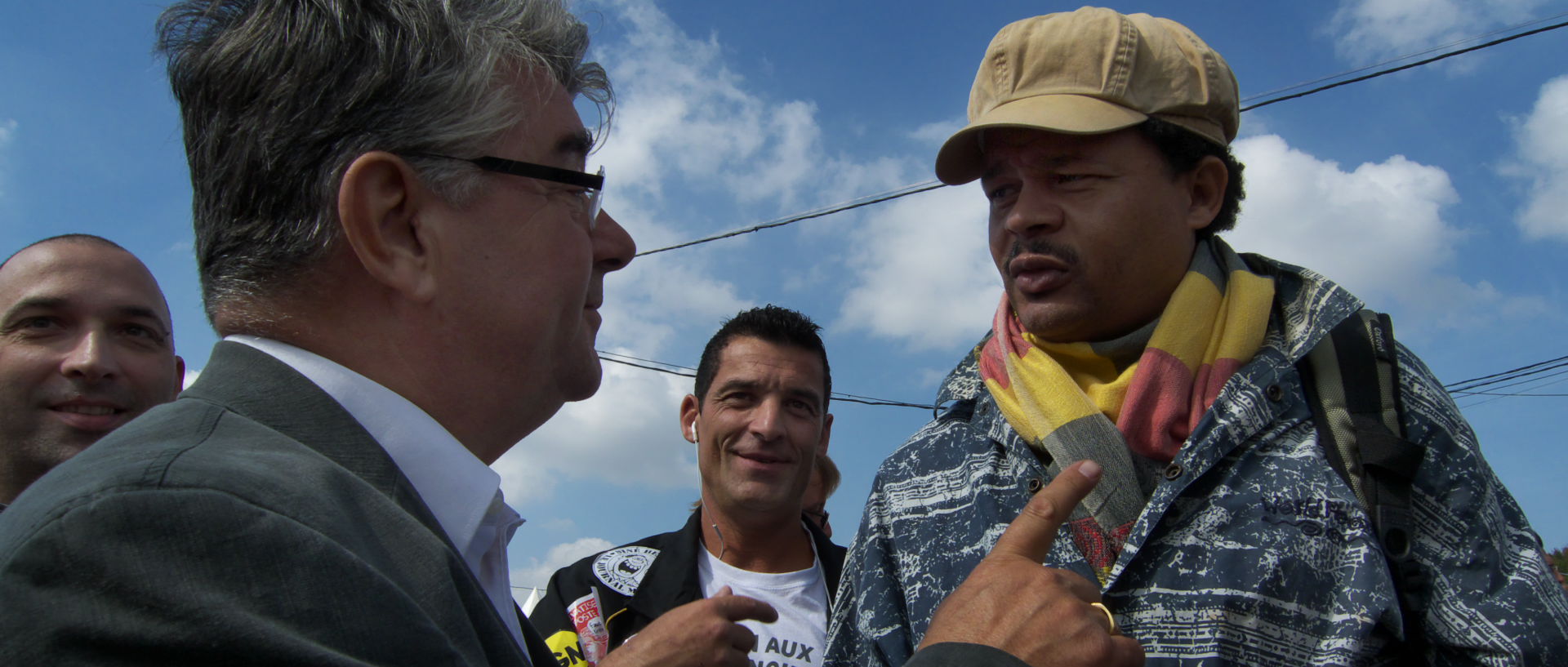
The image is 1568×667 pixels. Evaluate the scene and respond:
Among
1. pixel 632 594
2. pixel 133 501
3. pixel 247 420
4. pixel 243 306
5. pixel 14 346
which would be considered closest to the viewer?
pixel 133 501

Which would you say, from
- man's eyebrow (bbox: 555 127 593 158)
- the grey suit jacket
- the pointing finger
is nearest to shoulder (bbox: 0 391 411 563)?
the grey suit jacket

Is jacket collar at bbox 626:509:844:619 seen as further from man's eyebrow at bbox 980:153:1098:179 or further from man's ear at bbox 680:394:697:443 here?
man's eyebrow at bbox 980:153:1098:179

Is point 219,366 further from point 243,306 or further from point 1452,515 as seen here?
point 1452,515

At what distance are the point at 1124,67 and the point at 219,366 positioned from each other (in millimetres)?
1740

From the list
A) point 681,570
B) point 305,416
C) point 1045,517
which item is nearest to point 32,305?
point 681,570

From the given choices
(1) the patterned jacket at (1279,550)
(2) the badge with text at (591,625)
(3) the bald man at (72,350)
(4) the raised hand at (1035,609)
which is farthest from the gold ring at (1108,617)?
(3) the bald man at (72,350)

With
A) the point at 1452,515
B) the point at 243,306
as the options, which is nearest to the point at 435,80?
the point at 243,306

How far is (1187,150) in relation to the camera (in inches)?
84.1

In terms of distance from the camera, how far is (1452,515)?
5.49ft

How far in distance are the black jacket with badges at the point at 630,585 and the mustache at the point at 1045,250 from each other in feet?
5.05

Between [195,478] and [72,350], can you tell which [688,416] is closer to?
[72,350]

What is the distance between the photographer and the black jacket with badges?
3.15 m

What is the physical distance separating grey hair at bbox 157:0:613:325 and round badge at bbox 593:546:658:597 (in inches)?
81.2

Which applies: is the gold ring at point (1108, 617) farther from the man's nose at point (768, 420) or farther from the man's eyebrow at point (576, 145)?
the man's nose at point (768, 420)
